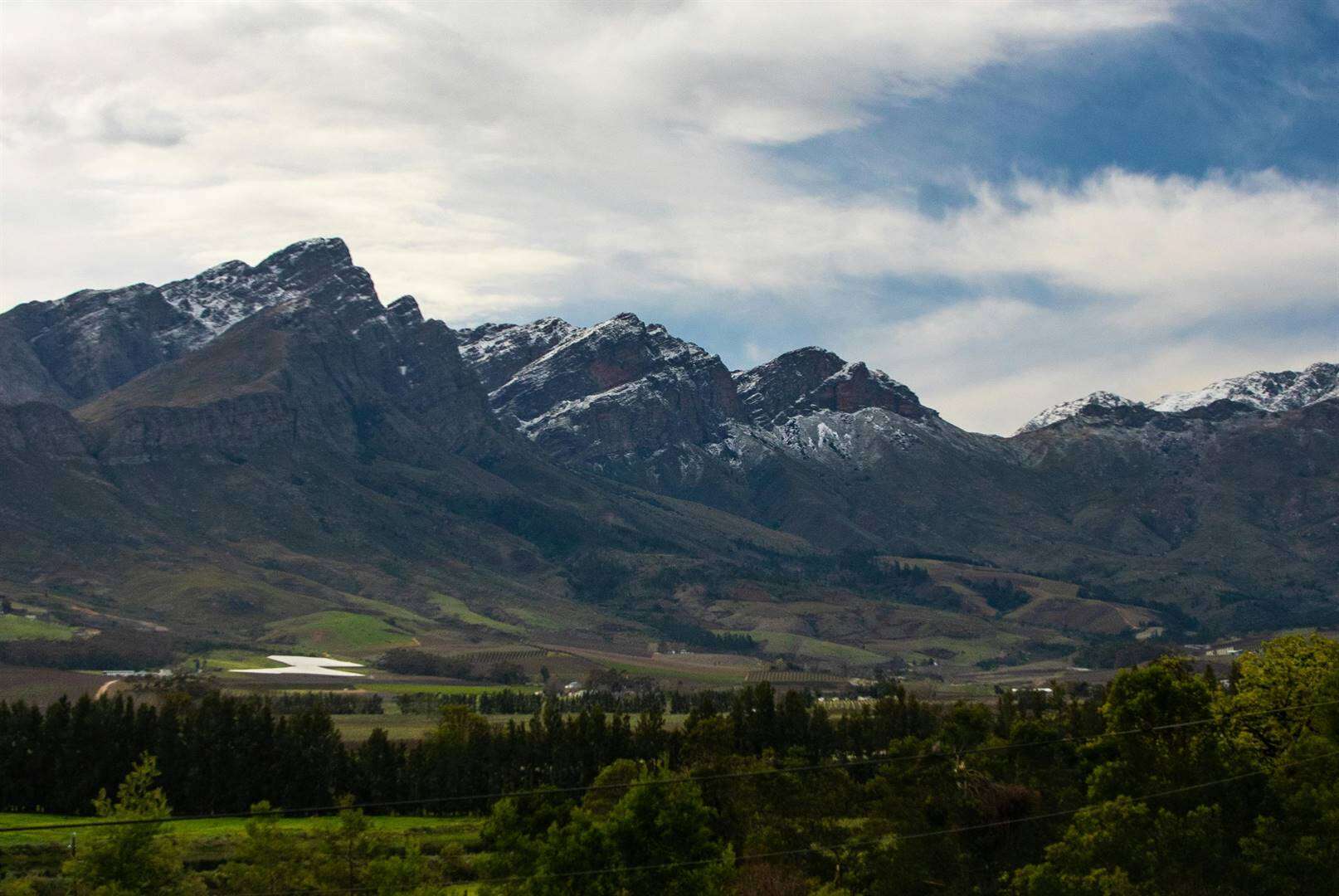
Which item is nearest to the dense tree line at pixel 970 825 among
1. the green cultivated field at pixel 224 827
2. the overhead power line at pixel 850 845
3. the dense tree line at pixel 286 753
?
the overhead power line at pixel 850 845

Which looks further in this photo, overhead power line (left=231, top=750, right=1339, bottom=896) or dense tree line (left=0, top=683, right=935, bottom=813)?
dense tree line (left=0, top=683, right=935, bottom=813)

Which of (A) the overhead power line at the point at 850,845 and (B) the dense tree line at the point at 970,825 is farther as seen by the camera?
(A) the overhead power line at the point at 850,845

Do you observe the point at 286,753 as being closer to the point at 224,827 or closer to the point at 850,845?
the point at 224,827

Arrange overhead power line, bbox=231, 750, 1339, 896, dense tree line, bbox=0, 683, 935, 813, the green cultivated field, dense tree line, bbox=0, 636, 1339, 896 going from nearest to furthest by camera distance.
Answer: dense tree line, bbox=0, 636, 1339, 896 → overhead power line, bbox=231, 750, 1339, 896 → the green cultivated field → dense tree line, bbox=0, 683, 935, 813

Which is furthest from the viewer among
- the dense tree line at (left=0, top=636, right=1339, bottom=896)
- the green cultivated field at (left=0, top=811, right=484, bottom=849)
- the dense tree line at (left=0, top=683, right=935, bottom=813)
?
the dense tree line at (left=0, top=683, right=935, bottom=813)

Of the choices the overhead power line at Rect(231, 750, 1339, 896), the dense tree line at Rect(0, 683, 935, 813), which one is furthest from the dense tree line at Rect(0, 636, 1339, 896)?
the dense tree line at Rect(0, 683, 935, 813)

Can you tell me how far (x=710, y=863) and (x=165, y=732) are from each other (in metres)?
110

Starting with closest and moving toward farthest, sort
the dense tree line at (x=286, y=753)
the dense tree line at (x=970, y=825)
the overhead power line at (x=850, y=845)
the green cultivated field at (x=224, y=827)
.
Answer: the dense tree line at (x=970, y=825)
the overhead power line at (x=850, y=845)
the green cultivated field at (x=224, y=827)
the dense tree line at (x=286, y=753)

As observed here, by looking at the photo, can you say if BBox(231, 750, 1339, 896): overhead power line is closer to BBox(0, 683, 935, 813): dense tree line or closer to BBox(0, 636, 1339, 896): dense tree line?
BBox(0, 636, 1339, 896): dense tree line

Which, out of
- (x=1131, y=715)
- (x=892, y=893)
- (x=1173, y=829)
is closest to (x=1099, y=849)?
(x=1173, y=829)

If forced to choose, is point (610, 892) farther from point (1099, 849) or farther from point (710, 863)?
point (1099, 849)

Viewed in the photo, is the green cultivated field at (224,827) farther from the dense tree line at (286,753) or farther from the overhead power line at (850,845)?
the overhead power line at (850,845)

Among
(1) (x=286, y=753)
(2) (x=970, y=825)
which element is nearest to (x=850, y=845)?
(2) (x=970, y=825)

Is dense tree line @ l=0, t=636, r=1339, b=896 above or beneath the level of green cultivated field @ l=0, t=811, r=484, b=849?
above
